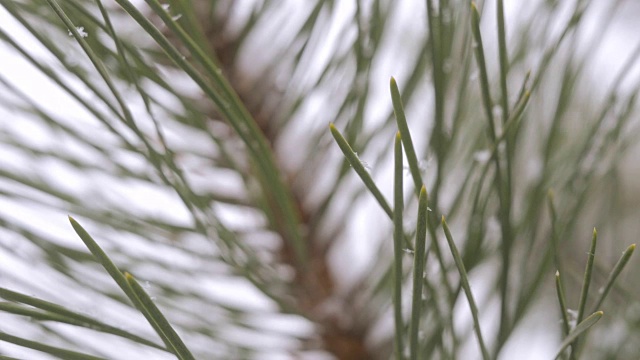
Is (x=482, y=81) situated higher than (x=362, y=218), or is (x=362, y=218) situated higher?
(x=362, y=218)

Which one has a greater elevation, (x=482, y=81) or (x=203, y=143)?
(x=203, y=143)

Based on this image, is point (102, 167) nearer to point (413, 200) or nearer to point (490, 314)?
point (413, 200)

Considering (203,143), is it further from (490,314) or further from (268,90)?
(490,314)

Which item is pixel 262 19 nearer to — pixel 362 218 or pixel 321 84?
pixel 321 84

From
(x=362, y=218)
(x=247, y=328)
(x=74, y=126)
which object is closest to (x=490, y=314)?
(x=362, y=218)

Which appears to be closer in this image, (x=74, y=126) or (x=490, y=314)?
(x=74, y=126)

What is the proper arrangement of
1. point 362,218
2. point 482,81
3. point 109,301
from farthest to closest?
point 362,218, point 109,301, point 482,81

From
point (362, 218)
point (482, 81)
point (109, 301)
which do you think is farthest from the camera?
point (362, 218)

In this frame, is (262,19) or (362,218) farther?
(362,218)

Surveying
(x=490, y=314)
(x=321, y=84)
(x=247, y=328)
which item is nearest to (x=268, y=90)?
(x=321, y=84)
